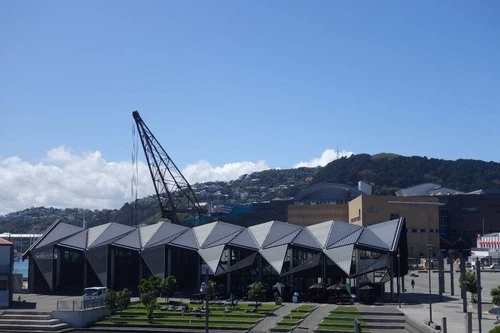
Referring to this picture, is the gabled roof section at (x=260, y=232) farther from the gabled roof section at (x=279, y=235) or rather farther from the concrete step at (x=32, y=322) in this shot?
the concrete step at (x=32, y=322)

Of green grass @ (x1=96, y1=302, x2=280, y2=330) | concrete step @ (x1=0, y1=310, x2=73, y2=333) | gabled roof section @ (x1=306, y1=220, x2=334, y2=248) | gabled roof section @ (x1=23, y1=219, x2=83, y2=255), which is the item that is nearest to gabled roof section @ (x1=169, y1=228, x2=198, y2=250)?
gabled roof section @ (x1=306, y1=220, x2=334, y2=248)

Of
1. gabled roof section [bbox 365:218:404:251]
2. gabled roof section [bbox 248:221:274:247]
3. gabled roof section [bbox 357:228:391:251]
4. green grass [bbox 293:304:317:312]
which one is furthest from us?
gabled roof section [bbox 248:221:274:247]

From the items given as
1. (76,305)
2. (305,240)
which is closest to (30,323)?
(76,305)

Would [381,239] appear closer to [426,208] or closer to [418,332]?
[418,332]

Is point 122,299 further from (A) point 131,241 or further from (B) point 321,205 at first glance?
(B) point 321,205

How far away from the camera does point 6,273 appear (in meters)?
54.1

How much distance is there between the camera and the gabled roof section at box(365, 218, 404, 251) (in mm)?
58647

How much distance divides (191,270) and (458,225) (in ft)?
293

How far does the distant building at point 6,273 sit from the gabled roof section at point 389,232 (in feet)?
105

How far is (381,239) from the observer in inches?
2346

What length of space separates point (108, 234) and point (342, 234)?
23.2m

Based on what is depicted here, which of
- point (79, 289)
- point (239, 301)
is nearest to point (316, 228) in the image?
point (239, 301)

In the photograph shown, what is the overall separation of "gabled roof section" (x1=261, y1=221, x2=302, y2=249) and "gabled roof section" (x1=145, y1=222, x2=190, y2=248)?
9.28 m

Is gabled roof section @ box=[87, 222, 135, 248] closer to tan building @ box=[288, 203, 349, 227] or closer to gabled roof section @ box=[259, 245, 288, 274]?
gabled roof section @ box=[259, 245, 288, 274]
